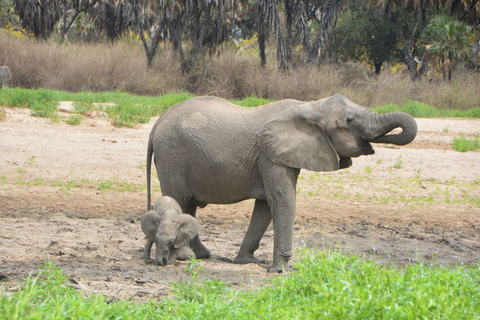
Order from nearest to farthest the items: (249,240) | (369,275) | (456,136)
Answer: (369,275) < (249,240) < (456,136)

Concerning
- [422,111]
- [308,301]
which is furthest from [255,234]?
[422,111]

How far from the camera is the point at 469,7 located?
1197 inches

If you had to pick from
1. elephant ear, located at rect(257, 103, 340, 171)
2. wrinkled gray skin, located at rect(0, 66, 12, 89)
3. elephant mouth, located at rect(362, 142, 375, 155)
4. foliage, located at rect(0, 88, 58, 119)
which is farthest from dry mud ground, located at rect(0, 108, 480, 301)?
wrinkled gray skin, located at rect(0, 66, 12, 89)

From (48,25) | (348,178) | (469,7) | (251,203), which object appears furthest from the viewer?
(48,25)

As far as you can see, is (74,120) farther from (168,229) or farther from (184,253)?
(168,229)

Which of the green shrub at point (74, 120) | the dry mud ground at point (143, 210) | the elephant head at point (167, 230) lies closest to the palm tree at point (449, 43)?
the dry mud ground at point (143, 210)

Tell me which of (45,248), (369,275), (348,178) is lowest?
(348,178)

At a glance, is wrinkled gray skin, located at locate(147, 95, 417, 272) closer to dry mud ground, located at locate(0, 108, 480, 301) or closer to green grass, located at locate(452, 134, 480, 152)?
dry mud ground, located at locate(0, 108, 480, 301)

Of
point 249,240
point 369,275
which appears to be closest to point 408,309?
point 369,275

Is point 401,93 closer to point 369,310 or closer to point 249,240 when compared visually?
point 249,240

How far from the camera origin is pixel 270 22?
2789cm

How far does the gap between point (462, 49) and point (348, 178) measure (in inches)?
853

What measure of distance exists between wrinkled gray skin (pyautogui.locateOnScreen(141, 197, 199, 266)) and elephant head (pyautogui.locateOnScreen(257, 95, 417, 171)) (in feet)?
3.39

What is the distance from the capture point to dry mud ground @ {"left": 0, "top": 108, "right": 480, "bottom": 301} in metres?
6.39
